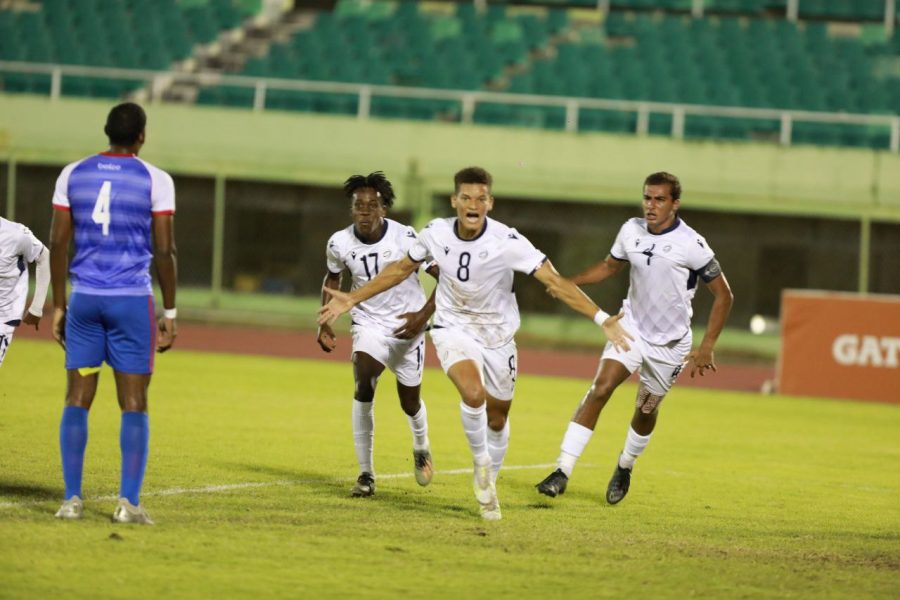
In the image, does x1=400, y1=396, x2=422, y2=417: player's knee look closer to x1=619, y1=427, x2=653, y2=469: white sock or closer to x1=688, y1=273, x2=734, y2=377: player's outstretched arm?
x1=619, y1=427, x2=653, y2=469: white sock

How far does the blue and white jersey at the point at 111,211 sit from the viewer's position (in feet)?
24.4

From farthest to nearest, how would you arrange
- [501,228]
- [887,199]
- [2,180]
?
[2,180], [887,199], [501,228]

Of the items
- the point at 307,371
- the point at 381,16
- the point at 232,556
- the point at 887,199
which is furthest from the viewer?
the point at 381,16

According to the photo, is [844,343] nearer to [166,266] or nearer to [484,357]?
[484,357]

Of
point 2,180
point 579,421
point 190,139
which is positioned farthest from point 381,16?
point 579,421

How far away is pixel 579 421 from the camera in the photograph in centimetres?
996

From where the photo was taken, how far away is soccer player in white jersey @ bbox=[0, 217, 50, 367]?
9.34 metres

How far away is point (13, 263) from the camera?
940cm

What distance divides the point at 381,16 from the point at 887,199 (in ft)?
39.4

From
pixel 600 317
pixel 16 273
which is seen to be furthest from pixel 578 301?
pixel 16 273

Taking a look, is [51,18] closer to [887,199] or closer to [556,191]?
[556,191]

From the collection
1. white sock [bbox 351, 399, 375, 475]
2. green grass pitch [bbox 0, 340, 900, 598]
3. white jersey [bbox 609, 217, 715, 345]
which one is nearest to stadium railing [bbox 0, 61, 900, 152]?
green grass pitch [bbox 0, 340, 900, 598]

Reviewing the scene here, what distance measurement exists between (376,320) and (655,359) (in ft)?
6.85

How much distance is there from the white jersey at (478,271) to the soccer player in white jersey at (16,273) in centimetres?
262
